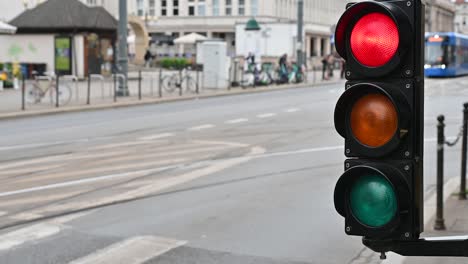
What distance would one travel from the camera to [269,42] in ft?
177

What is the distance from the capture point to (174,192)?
34.7ft

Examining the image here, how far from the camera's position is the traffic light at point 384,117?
9.45 ft

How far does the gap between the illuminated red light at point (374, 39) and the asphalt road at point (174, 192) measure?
172 inches

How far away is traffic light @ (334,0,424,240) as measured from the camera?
2.88 metres

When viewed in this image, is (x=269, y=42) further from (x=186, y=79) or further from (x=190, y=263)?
(x=190, y=263)

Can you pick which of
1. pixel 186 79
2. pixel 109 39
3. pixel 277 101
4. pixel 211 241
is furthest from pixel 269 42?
pixel 211 241

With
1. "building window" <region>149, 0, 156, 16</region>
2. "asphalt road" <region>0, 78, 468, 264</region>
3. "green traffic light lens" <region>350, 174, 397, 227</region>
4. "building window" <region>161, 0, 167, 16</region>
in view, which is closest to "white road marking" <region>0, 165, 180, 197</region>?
"asphalt road" <region>0, 78, 468, 264</region>

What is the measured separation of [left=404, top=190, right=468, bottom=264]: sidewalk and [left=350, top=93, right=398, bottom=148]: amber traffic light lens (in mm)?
4159

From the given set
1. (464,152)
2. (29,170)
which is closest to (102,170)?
(29,170)

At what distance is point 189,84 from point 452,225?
27.6m

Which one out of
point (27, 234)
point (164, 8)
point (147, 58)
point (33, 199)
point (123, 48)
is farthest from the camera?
point (164, 8)

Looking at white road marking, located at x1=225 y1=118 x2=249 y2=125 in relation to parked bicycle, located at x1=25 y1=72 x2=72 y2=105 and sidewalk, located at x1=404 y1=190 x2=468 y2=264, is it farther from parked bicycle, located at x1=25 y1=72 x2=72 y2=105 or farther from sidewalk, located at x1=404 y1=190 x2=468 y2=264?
sidewalk, located at x1=404 y1=190 x2=468 y2=264

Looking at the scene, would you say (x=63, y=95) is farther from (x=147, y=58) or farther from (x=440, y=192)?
(x=147, y=58)

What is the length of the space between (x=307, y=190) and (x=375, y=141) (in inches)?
315
